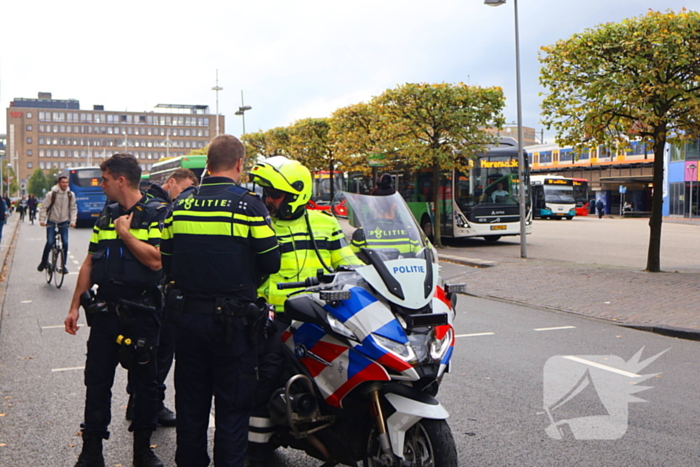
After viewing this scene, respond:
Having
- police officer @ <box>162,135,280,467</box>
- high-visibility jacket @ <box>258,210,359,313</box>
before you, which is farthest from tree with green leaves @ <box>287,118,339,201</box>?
police officer @ <box>162,135,280,467</box>

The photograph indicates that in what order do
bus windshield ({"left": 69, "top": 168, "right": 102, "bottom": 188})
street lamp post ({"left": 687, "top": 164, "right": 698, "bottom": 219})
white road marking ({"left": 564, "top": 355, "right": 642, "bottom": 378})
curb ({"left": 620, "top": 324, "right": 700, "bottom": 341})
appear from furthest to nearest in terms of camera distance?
1. street lamp post ({"left": 687, "top": 164, "right": 698, "bottom": 219})
2. bus windshield ({"left": 69, "top": 168, "right": 102, "bottom": 188})
3. curb ({"left": 620, "top": 324, "right": 700, "bottom": 341})
4. white road marking ({"left": 564, "top": 355, "right": 642, "bottom": 378})

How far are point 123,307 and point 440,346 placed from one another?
1867 millimetres

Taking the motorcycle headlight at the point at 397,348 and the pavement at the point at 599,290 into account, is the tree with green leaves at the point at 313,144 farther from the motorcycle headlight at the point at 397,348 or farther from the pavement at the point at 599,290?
the motorcycle headlight at the point at 397,348

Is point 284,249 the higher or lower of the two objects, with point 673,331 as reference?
higher

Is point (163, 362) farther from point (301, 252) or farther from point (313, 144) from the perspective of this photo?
point (313, 144)

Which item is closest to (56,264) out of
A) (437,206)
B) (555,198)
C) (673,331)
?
(673,331)

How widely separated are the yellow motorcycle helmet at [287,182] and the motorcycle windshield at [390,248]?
0.72 ft

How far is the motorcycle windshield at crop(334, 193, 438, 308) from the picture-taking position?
11.1ft

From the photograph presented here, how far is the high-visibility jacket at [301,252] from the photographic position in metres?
3.88

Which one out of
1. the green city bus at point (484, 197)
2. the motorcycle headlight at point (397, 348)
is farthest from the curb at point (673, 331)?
the green city bus at point (484, 197)

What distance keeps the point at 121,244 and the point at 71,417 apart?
1.77 metres

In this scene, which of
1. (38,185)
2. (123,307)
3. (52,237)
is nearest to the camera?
(123,307)

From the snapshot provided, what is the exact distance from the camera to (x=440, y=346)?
3375 millimetres

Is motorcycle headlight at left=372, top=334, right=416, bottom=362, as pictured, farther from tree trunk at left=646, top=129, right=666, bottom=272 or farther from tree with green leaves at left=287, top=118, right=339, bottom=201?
tree with green leaves at left=287, top=118, right=339, bottom=201
